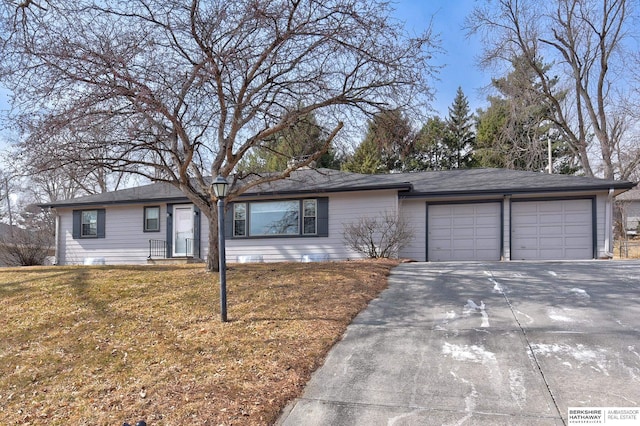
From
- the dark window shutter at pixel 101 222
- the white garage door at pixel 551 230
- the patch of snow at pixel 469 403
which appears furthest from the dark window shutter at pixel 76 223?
the patch of snow at pixel 469 403

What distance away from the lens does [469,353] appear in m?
4.47

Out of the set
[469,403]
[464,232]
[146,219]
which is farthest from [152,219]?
[469,403]

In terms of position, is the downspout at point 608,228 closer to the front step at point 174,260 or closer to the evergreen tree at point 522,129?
the evergreen tree at point 522,129

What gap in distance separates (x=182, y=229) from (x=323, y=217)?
16.7 ft

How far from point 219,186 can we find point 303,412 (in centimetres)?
331

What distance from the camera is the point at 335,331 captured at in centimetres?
521

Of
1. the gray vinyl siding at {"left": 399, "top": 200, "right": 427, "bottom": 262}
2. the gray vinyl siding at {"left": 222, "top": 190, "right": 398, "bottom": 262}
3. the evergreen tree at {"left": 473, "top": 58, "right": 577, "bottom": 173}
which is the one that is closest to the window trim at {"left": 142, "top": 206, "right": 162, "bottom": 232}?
the gray vinyl siding at {"left": 222, "top": 190, "right": 398, "bottom": 262}

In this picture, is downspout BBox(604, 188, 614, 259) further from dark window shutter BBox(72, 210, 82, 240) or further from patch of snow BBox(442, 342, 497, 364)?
dark window shutter BBox(72, 210, 82, 240)

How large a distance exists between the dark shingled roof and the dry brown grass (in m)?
4.52

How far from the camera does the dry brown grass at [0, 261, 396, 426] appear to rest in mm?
3703

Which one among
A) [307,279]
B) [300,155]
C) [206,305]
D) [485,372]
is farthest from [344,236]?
[485,372]

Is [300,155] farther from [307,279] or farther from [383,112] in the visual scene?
[307,279]

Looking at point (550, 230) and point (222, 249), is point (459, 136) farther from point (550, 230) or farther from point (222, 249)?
point (222, 249)

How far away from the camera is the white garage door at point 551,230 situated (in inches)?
479
